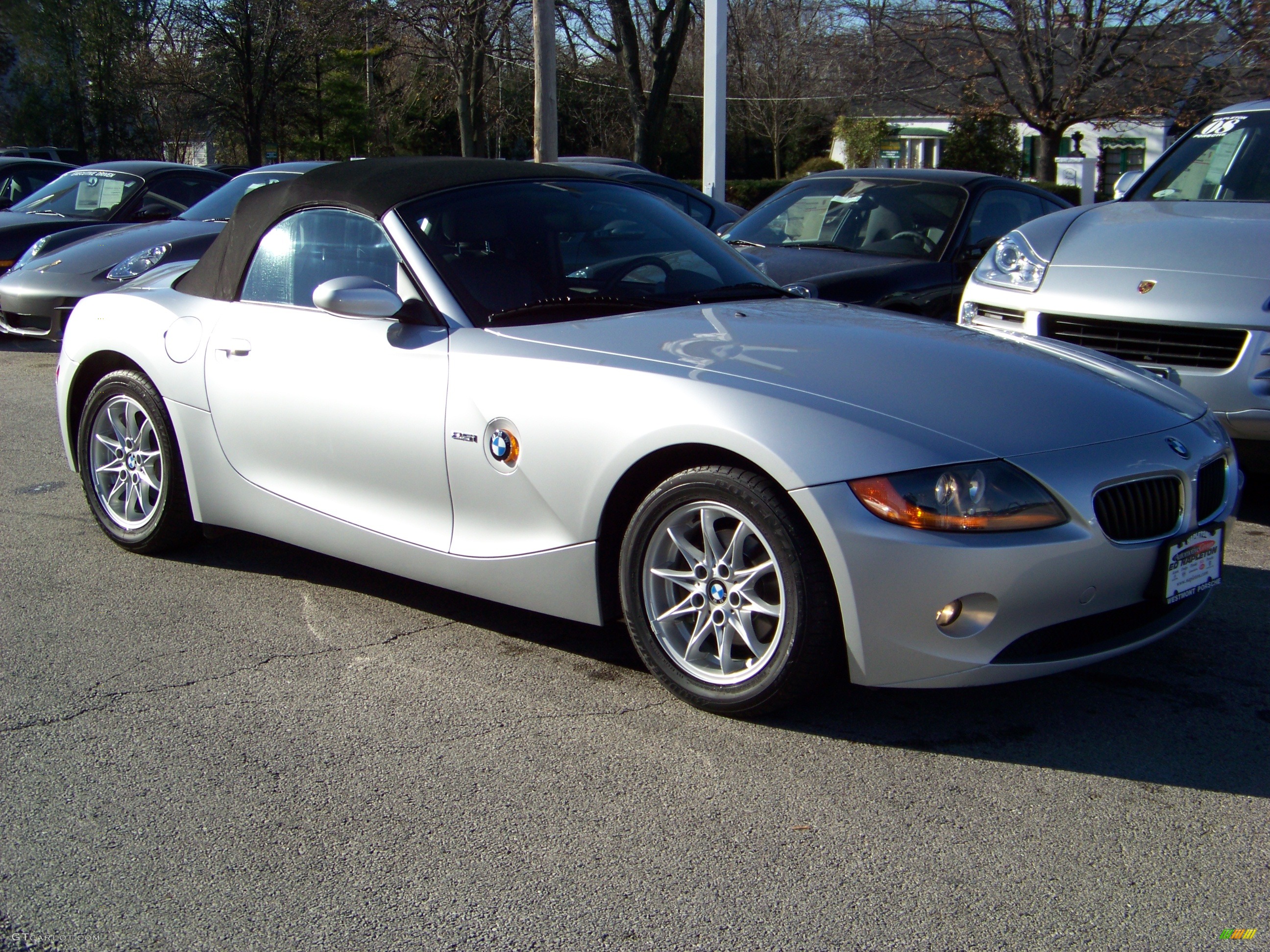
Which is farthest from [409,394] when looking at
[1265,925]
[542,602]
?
[1265,925]

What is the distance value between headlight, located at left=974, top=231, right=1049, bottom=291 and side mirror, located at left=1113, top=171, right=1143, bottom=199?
1137mm

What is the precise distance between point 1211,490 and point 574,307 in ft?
6.43

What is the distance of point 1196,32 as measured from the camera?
2283 cm

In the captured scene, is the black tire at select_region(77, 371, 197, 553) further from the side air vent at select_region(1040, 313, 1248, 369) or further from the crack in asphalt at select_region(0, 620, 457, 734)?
the side air vent at select_region(1040, 313, 1248, 369)

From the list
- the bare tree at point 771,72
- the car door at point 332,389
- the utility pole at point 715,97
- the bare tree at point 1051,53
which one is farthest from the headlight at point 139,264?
the bare tree at point 771,72

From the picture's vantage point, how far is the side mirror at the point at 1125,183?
6.80 meters

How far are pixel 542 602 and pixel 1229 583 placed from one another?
2560 millimetres

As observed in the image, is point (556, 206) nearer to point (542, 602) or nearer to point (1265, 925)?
point (542, 602)

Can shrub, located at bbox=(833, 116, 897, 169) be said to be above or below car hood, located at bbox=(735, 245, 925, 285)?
above

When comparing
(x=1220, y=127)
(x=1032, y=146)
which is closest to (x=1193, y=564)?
(x=1220, y=127)

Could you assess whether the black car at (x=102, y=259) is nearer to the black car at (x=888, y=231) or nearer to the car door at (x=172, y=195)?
the car door at (x=172, y=195)

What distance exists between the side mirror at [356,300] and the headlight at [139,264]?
617cm

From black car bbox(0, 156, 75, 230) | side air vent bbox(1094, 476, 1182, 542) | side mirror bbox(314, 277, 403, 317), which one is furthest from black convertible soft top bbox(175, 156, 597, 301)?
black car bbox(0, 156, 75, 230)

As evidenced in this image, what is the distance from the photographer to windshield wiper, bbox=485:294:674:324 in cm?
381
